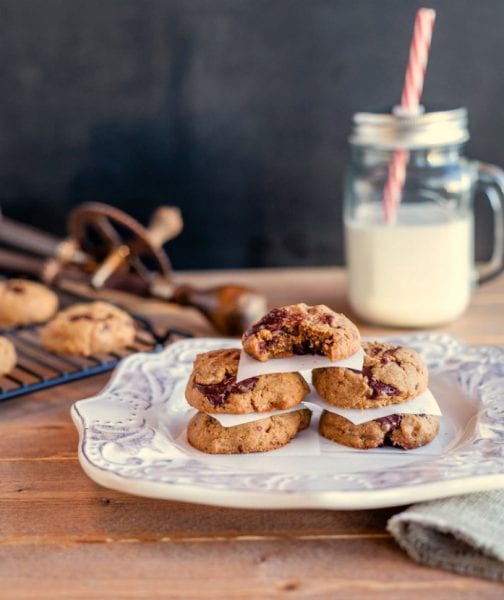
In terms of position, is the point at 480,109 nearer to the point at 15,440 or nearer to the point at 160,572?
the point at 15,440

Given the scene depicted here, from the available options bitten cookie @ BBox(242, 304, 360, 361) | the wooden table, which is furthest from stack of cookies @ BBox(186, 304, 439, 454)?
the wooden table

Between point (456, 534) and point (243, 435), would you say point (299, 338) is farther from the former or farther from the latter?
point (456, 534)

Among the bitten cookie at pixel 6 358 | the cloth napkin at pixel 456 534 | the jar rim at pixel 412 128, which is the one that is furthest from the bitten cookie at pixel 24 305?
the cloth napkin at pixel 456 534

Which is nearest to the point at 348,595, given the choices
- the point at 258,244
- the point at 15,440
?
the point at 15,440

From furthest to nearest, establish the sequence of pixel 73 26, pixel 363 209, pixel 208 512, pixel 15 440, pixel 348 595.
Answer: pixel 73 26
pixel 363 209
pixel 15 440
pixel 208 512
pixel 348 595

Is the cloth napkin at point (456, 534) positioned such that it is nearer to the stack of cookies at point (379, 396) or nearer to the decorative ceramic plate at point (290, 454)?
the decorative ceramic plate at point (290, 454)

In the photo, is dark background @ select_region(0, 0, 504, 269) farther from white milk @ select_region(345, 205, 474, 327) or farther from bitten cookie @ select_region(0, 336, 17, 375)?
bitten cookie @ select_region(0, 336, 17, 375)
